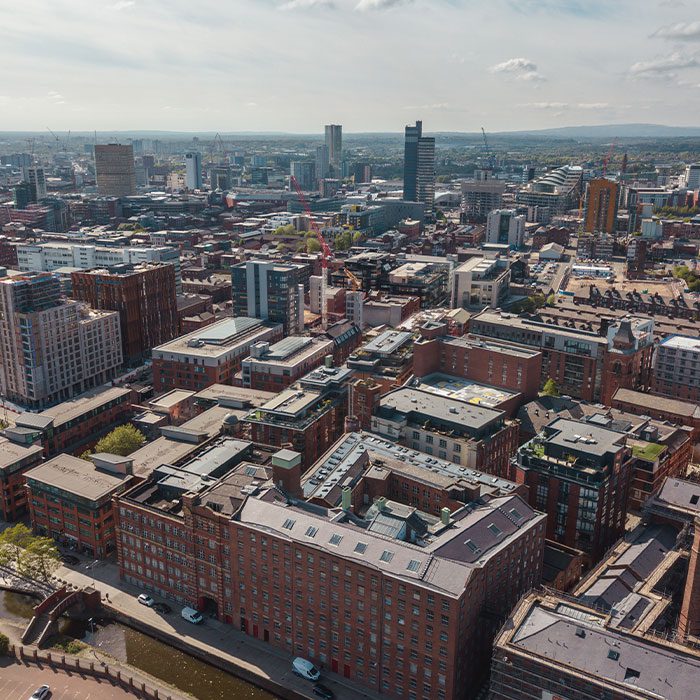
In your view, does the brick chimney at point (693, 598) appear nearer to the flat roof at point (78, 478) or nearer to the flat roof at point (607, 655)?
the flat roof at point (607, 655)

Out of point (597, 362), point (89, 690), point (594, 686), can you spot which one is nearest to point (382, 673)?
point (594, 686)

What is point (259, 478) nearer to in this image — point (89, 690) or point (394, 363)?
point (89, 690)

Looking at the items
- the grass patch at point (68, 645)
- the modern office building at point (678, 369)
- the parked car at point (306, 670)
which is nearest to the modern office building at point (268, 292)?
the modern office building at point (678, 369)

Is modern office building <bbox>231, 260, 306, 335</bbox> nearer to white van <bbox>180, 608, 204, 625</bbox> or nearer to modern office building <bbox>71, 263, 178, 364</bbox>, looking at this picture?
modern office building <bbox>71, 263, 178, 364</bbox>

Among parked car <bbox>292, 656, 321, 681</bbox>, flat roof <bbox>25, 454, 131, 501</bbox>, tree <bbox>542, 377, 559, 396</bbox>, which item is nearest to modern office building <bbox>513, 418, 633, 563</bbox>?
parked car <bbox>292, 656, 321, 681</bbox>

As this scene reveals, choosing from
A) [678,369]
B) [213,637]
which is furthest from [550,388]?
[213,637]
